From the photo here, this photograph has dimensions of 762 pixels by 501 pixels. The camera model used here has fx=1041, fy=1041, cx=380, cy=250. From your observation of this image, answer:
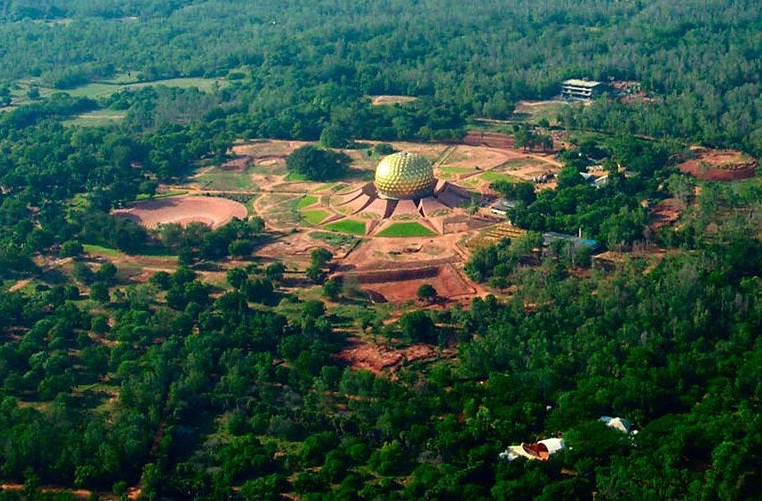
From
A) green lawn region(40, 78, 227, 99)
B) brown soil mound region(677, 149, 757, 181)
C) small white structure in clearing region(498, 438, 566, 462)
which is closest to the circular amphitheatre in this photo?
brown soil mound region(677, 149, 757, 181)

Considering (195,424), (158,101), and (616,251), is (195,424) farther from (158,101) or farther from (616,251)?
(158,101)

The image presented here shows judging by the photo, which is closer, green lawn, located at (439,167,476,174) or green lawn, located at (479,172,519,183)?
green lawn, located at (479,172,519,183)

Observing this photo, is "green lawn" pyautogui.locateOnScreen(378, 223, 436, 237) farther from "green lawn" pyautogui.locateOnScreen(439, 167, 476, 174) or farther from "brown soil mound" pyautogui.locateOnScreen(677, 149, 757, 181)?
"brown soil mound" pyautogui.locateOnScreen(677, 149, 757, 181)

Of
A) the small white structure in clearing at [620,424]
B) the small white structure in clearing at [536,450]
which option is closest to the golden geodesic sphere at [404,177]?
the small white structure in clearing at [620,424]

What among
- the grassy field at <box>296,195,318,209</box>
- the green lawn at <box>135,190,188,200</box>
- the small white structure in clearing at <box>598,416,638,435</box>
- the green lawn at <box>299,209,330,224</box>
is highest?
the green lawn at <box>135,190,188,200</box>

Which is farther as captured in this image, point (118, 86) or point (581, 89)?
point (118, 86)

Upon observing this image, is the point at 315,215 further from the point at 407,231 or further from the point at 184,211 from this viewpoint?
the point at 184,211

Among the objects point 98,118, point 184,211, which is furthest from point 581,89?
point 98,118
